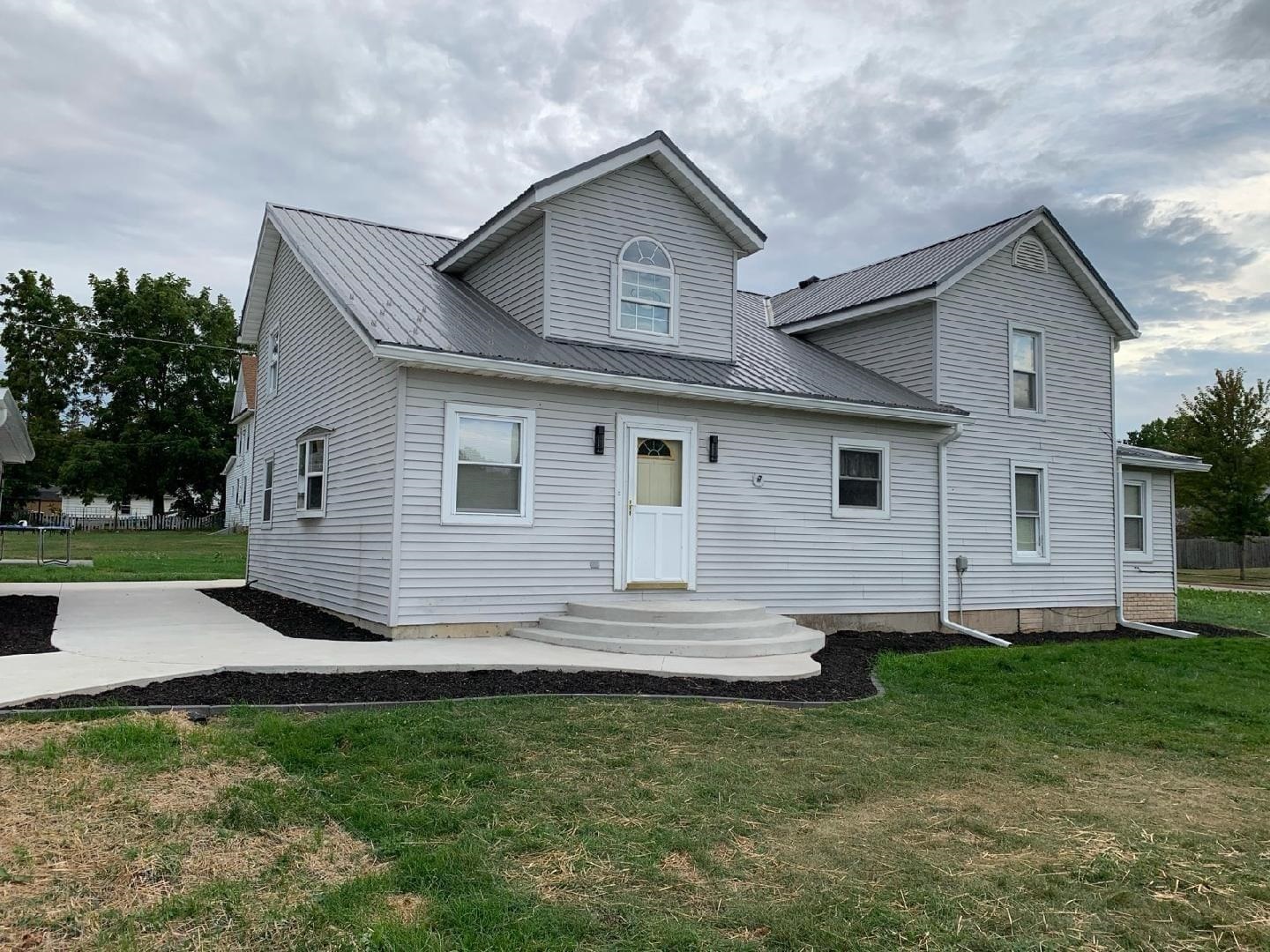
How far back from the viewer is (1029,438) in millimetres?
14672

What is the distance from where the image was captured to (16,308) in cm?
4244

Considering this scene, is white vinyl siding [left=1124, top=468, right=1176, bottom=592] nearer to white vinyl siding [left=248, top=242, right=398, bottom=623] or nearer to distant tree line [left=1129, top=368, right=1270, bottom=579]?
white vinyl siding [left=248, top=242, right=398, bottom=623]

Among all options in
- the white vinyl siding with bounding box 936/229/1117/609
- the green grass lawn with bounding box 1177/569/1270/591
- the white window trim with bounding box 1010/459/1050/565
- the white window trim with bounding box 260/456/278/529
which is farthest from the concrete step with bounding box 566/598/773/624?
the green grass lawn with bounding box 1177/569/1270/591

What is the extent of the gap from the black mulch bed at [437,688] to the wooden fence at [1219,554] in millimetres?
34813

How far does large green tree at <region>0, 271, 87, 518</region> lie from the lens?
139 ft

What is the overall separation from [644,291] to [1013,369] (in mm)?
6800

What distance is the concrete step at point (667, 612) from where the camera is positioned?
31.8 ft

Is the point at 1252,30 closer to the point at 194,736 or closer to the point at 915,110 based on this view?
the point at 915,110

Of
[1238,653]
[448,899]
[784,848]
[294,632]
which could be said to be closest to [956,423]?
[1238,653]

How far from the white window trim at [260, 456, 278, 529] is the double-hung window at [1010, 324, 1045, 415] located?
1259 centimetres

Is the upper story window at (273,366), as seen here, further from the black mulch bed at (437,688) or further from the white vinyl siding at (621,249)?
the black mulch bed at (437,688)

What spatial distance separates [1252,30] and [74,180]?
22.2 meters

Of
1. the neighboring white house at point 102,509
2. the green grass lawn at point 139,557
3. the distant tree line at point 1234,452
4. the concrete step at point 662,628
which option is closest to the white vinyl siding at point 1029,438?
the concrete step at point 662,628

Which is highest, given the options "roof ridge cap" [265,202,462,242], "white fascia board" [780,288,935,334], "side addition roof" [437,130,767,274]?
"roof ridge cap" [265,202,462,242]
